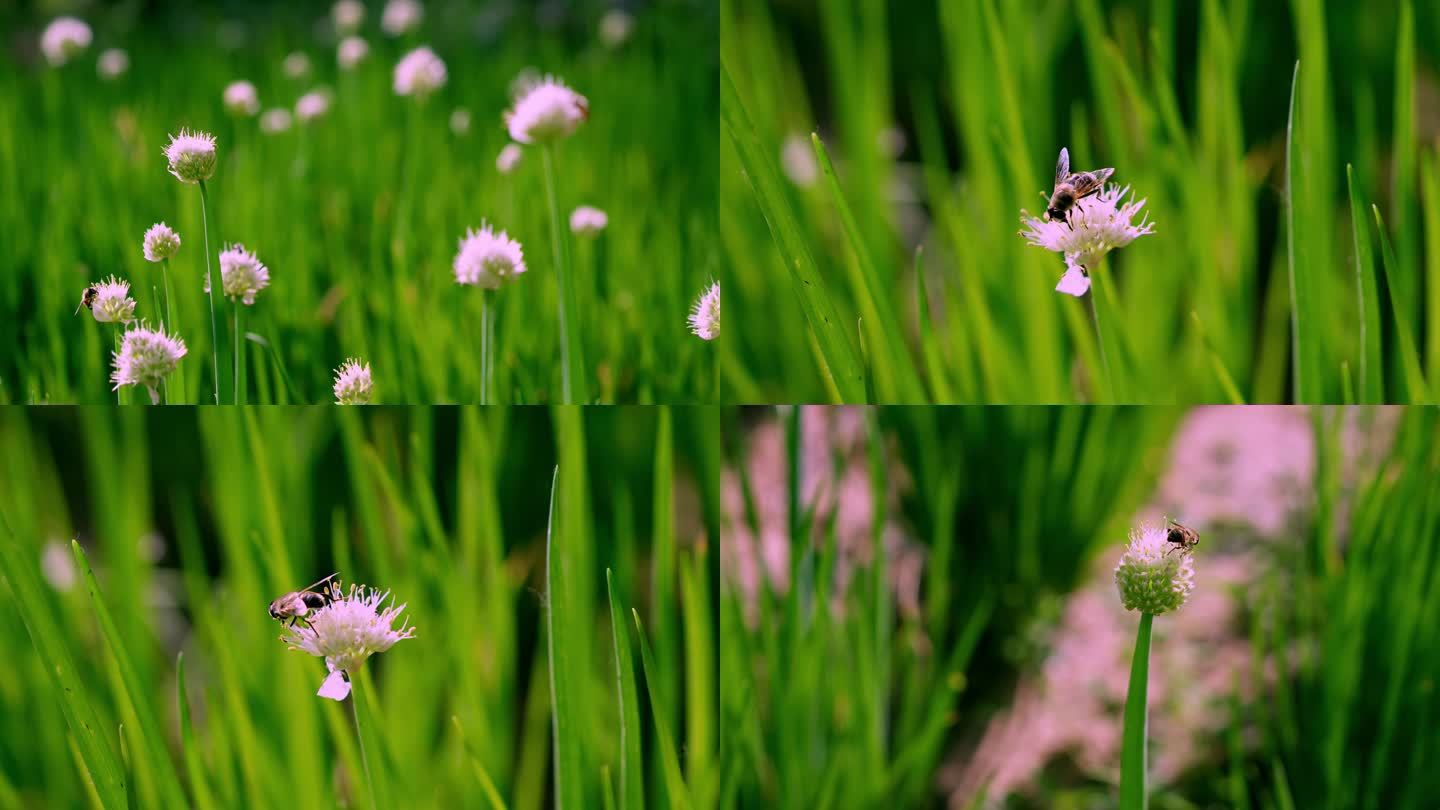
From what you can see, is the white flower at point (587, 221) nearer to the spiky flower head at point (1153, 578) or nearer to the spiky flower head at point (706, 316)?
the spiky flower head at point (706, 316)

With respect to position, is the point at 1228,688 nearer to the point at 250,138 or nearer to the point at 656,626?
the point at 656,626

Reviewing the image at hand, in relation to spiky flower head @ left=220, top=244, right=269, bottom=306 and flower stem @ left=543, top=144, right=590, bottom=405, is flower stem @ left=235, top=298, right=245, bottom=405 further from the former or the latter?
flower stem @ left=543, top=144, right=590, bottom=405

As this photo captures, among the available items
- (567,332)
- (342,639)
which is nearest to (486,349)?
(567,332)

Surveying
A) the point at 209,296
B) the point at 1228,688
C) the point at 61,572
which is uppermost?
the point at 209,296

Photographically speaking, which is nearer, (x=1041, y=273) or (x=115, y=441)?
(x=1041, y=273)

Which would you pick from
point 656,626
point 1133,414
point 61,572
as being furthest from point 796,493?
point 61,572

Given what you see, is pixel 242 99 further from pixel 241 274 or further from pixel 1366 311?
pixel 1366 311

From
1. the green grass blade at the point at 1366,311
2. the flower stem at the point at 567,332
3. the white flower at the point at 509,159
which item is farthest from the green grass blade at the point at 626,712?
the green grass blade at the point at 1366,311

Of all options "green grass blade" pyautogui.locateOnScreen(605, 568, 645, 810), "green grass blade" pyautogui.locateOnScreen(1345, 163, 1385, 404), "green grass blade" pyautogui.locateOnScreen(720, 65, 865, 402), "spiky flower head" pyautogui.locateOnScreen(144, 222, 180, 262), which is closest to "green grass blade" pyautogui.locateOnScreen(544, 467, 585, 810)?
"green grass blade" pyautogui.locateOnScreen(605, 568, 645, 810)
